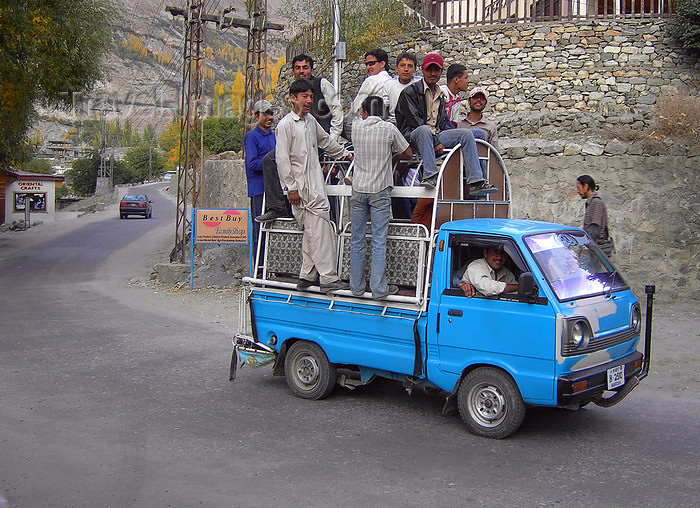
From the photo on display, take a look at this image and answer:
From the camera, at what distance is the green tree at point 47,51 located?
17.1m

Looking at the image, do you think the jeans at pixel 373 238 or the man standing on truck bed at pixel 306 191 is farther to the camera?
the man standing on truck bed at pixel 306 191

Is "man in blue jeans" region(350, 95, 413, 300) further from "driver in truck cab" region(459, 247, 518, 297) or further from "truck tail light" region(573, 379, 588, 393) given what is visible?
"truck tail light" region(573, 379, 588, 393)

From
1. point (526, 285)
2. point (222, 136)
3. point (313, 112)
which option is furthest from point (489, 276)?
point (222, 136)

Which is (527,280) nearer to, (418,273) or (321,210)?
(418,273)

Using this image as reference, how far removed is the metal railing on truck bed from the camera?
649cm

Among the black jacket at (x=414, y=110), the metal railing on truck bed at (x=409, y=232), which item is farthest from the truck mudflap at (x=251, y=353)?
the black jacket at (x=414, y=110)

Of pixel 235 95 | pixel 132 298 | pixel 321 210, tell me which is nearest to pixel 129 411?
pixel 321 210

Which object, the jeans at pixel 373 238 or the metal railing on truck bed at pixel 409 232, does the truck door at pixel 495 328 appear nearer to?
the metal railing on truck bed at pixel 409 232

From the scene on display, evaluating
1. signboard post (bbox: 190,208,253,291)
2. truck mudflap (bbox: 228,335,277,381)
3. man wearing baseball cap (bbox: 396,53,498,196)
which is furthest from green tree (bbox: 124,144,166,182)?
man wearing baseball cap (bbox: 396,53,498,196)

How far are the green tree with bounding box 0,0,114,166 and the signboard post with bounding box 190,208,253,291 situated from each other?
654cm

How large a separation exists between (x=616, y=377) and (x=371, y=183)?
2739 mm

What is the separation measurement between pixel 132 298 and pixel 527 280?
35.8ft

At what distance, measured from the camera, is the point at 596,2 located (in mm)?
19094

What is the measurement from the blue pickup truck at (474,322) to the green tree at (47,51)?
12.9 m
